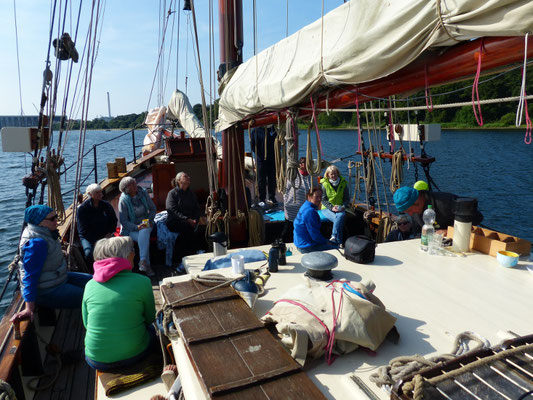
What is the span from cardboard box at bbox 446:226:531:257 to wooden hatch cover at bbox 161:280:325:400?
192 centimetres

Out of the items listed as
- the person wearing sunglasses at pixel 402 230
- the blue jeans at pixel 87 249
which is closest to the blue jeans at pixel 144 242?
the blue jeans at pixel 87 249

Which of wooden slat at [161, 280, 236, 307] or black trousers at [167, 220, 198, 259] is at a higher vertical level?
wooden slat at [161, 280, 236, 307]

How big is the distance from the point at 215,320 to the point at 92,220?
270 cm

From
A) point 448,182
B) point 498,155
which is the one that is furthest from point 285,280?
point 498,155

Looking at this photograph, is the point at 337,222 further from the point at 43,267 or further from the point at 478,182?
the point at 478,182

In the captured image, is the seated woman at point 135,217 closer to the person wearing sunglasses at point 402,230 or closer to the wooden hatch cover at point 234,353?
the wooden hatch cover at point 234,353

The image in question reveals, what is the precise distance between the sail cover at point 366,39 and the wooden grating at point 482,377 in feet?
3.89

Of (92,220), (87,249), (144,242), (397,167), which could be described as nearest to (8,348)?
(87,249)

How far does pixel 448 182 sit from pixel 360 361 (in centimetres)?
2078

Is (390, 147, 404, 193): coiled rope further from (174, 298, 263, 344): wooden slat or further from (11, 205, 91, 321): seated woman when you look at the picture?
(11, 205, 91, 321): seated woman

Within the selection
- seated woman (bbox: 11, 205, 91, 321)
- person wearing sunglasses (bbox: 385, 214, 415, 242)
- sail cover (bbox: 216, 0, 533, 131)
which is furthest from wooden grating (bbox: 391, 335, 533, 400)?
seated woman (bbox: 11, 205, 91, 321)

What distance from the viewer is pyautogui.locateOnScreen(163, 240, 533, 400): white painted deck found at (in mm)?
1691

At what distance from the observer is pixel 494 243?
9.32ft

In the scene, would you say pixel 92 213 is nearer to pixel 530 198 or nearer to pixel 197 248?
pixel 197 248
